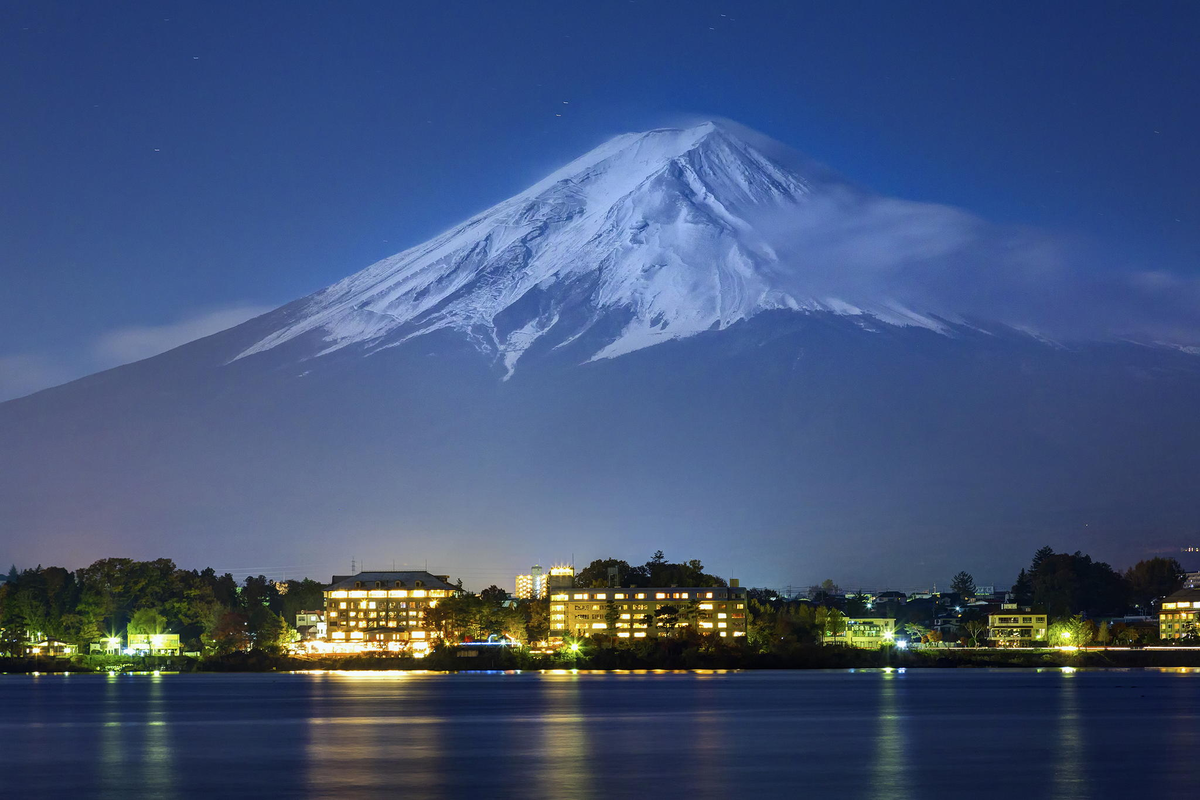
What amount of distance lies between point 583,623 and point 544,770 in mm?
107315

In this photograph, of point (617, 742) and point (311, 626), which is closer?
point (617, 742)

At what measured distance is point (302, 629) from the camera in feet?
597

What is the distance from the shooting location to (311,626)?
184250mm

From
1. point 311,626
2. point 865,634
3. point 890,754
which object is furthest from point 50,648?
point 890,754

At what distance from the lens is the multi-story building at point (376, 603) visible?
16675 cm

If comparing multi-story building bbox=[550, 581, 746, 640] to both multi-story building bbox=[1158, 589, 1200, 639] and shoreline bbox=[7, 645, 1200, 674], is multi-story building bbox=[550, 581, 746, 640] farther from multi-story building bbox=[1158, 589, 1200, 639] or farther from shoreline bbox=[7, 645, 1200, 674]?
multi-story building bbox=[1158, 589, 1200, 639]

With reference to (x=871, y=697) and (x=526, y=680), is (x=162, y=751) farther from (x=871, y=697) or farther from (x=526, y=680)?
(x=526, y=680)

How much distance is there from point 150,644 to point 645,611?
49.5 metres

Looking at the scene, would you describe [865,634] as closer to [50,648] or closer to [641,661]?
[641,661]

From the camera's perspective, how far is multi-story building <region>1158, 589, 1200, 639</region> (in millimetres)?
165475

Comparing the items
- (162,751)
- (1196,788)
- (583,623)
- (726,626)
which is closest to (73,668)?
(583,623)

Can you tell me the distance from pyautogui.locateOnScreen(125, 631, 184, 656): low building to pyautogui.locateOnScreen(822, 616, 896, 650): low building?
216 feet

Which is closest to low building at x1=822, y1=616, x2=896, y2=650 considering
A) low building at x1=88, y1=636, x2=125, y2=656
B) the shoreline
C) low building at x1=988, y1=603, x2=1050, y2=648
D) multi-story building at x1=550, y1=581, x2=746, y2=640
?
low building at x1=988, y1=603, x2=1050, y2=648

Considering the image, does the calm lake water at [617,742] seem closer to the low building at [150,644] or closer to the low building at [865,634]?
the low building at [150,644]
